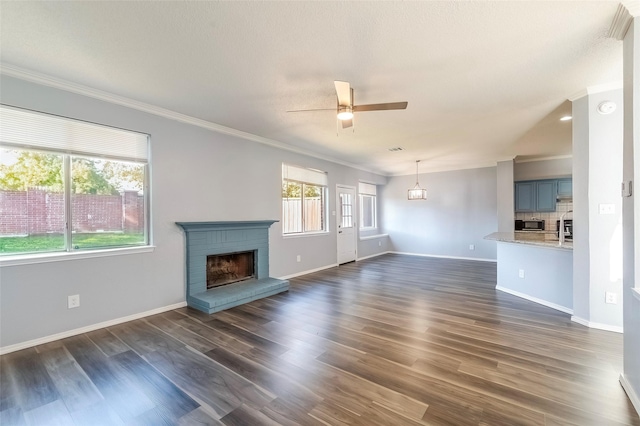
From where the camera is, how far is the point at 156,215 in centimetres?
353

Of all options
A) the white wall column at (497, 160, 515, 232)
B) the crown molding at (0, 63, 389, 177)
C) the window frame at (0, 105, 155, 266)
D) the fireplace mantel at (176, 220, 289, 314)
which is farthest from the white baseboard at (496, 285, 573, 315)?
the window frame at (0, 105, 155, 266)

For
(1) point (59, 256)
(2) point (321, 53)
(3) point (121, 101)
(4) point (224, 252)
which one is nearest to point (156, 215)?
(1) point (59, 256)

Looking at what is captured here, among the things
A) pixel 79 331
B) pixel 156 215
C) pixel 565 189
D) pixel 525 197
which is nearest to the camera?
pixel 79 331

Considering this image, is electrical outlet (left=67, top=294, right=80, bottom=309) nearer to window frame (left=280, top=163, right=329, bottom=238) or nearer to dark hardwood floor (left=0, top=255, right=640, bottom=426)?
dark hardwood floor (left=0, top=255, right=640, bottom=426)

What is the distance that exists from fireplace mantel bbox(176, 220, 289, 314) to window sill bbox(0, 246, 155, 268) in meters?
0.69

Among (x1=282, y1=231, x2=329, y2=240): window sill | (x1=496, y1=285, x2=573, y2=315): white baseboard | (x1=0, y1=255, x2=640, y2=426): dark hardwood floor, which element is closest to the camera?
(x1=0, y1=255, x2=640, y2=426): dark hardwood floor

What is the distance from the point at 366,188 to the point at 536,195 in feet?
14.4

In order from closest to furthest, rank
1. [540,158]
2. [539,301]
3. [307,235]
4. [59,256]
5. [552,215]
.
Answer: [59,256]
[539,301]
[307,235]
[540,158]
[552,215]

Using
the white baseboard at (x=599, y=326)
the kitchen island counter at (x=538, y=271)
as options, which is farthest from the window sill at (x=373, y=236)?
the white baseboard at (x=599, y=326)

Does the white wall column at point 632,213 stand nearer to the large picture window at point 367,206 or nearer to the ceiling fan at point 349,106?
the ceiling fan at point 349,106

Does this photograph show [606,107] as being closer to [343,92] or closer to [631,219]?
[631,219]

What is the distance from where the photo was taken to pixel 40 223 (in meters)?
2.77

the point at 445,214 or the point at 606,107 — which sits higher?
the point at 606,107

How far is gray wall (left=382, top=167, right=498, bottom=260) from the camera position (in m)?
7.30
